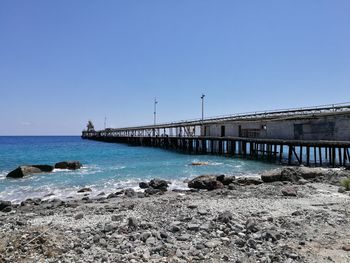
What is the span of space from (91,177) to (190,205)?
13243 mm

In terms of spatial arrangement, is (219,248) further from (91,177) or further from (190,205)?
(91,177)

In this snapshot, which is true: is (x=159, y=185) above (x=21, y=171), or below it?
below

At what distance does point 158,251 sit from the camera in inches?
271

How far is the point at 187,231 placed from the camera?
8195 millimetres

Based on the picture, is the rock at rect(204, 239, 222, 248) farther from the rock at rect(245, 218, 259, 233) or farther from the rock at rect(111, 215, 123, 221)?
the rock at rect(111, 215, 123, 221)

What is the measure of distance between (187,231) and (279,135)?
28.5m

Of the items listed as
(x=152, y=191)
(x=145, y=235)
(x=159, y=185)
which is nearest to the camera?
(x=145, y=235)

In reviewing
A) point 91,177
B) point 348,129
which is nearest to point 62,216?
point 91,177

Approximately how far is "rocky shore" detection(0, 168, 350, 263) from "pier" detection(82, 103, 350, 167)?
16227 millimetres

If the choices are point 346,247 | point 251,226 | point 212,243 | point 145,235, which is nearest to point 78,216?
point 145,235

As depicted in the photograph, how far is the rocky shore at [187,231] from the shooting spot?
261 inches

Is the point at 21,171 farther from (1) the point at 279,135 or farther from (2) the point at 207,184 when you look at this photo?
(1) the point at 279,135

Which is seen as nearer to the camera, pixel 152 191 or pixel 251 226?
pixel 251 226

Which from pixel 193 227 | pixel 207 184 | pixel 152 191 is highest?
pixel 193 227
